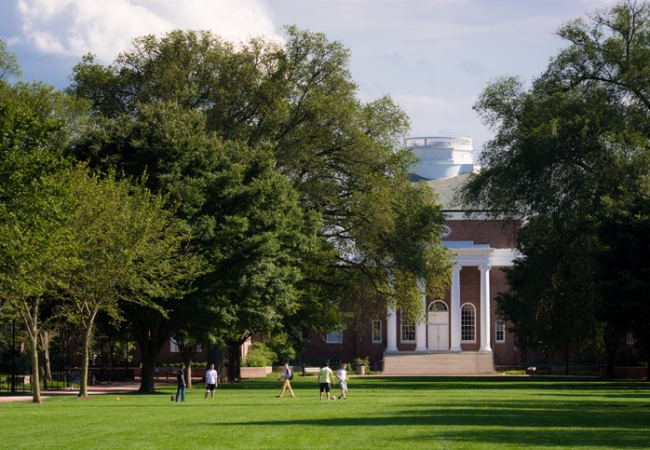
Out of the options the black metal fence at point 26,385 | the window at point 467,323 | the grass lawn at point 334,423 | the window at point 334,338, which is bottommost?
the black metal fence at point 26,385

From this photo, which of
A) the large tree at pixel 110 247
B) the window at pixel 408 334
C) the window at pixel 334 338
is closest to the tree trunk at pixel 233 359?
the large tree at pixel 110 247

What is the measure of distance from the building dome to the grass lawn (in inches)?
2733

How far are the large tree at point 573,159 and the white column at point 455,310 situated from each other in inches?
1240

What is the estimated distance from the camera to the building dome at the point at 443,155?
102 meters

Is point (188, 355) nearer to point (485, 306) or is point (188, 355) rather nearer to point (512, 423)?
point (512, 423)

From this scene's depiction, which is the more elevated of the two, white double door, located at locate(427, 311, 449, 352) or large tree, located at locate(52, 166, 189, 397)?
large tree, located at locate(52, 166, 189, 397)

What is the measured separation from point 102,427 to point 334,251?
2964cm

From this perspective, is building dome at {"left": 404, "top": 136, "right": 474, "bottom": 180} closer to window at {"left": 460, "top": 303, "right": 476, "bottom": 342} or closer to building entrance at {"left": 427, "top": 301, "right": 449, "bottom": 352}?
window at {"left": 460, "top": 303, "right": 476, "bottom": 342}

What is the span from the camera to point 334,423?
2148cm

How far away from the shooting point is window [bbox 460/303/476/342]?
8125 cm

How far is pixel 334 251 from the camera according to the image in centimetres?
4991

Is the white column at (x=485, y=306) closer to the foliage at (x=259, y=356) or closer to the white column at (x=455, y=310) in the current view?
the white column at (x=455, y=310)

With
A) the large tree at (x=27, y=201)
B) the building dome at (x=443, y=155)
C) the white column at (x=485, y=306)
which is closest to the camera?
the large tree at (x=27, y=201)

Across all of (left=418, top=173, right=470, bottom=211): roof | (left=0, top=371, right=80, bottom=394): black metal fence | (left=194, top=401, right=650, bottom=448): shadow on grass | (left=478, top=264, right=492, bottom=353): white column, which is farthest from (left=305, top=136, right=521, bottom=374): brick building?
(left=194, top=401, right=650, bottom=448): shadow on grass
